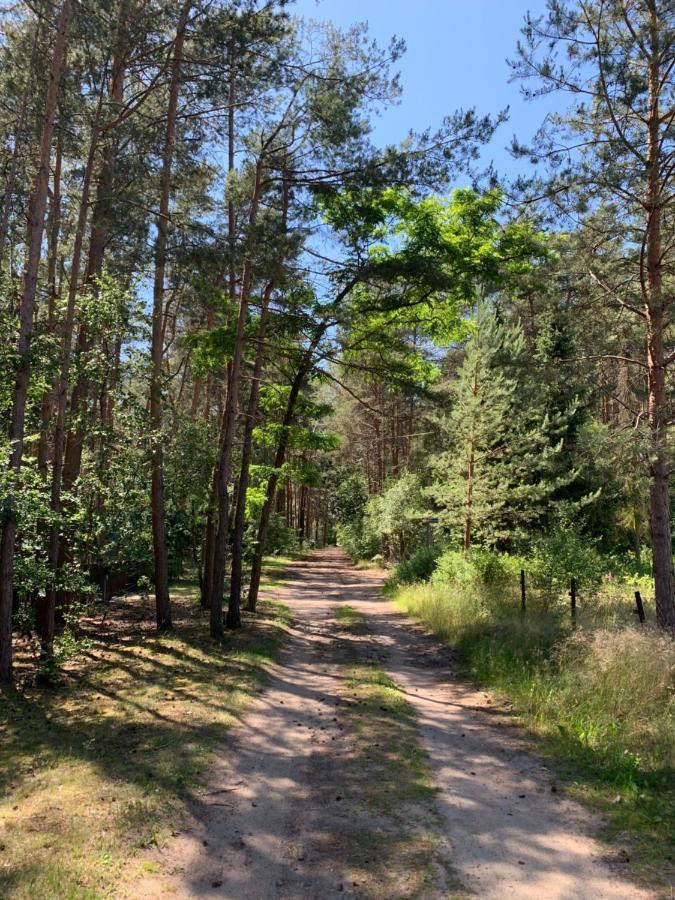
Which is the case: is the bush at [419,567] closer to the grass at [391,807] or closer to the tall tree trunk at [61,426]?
the grass at [391,807]

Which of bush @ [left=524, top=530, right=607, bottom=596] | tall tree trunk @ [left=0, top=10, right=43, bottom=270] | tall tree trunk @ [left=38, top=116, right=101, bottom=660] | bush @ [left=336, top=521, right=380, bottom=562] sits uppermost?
tall tree trunk @ [left=0, top=10, right=43, bottom=270]

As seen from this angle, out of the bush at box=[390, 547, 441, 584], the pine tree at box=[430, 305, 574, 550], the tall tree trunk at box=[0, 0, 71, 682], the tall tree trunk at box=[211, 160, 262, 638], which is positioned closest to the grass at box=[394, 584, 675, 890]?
the tall tree trunk at box=[211, 160, 262, 638]

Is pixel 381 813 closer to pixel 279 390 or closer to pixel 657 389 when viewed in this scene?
pixel 657 389

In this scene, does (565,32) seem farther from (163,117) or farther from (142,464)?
(142,464)

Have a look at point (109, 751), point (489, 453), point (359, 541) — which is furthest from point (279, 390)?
point (359, 541)

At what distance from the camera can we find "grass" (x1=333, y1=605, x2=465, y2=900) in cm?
394

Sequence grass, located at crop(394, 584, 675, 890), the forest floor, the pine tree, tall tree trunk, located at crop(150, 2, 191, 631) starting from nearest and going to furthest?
1. the forest floor
2. grass, located at crop(394, 584, 675, 890)
3. tall tree trunk, located at crop(150, 2, 191, 631)
4. the pine tree

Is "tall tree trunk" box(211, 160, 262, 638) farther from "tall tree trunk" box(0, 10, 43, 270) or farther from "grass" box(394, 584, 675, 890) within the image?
"grass" box(394, 584, 675, 890)

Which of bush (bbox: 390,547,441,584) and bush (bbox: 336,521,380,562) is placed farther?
bush (bbox: 336,521,380,562)

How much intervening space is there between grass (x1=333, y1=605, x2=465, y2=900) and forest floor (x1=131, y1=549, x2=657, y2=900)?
14mm

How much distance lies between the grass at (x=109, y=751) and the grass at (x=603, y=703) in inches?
139

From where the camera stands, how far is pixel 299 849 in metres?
4.37

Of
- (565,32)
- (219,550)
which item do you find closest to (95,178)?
(219,550)

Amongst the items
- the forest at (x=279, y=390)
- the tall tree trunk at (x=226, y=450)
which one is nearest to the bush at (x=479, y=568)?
the forest at (x=279, y=390)
